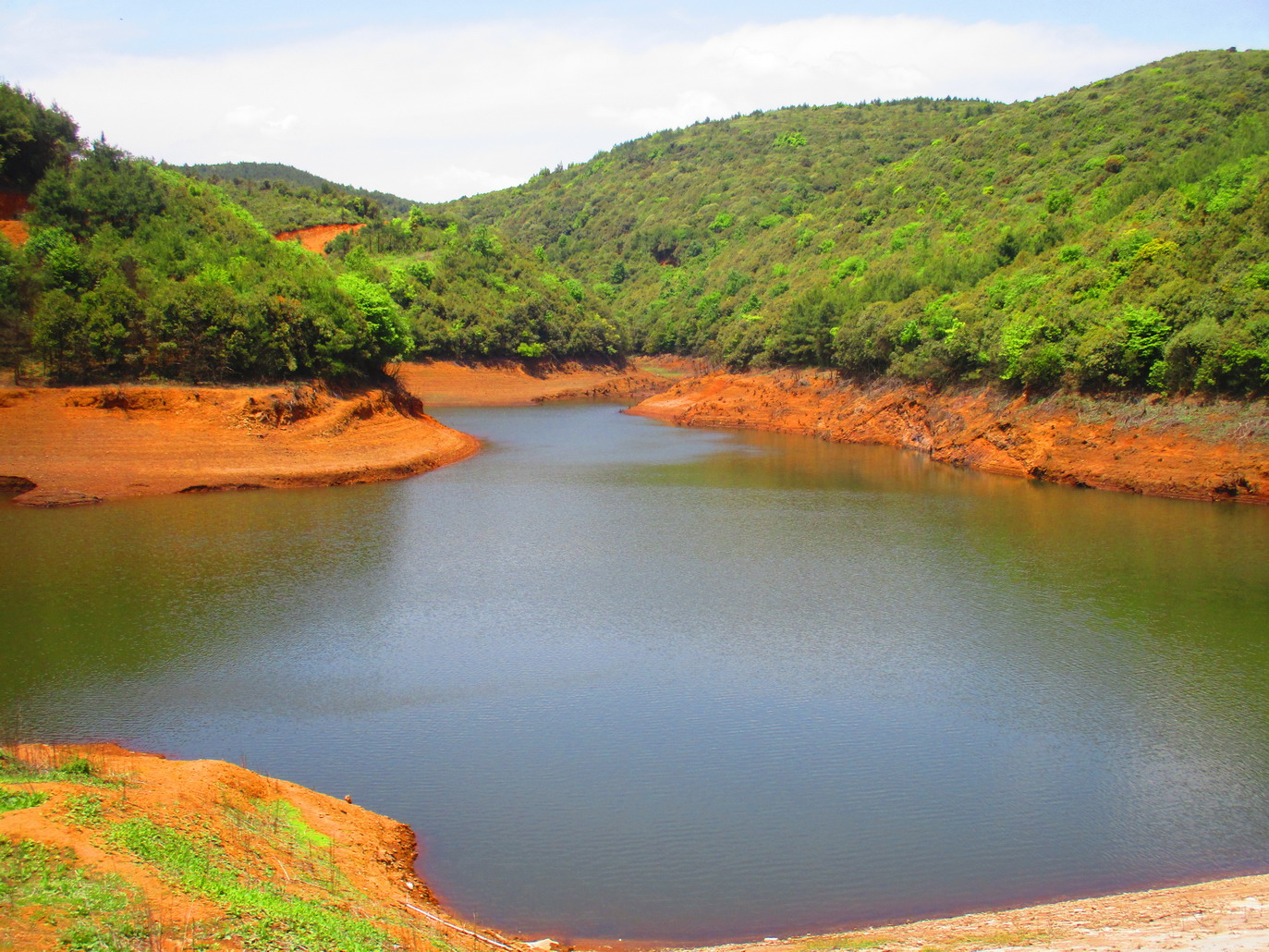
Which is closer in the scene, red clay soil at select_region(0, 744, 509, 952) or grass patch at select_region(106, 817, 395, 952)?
red clay soil at select_region(0, 744, 509, 952)

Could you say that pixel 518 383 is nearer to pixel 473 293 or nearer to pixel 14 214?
pixel 473 293

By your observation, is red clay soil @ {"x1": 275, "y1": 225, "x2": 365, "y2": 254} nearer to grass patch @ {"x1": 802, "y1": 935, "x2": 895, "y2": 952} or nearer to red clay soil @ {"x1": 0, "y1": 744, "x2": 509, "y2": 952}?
red clay soil @ {"x1": 0, "y1": 744, "x2": 509, "y2": 952}

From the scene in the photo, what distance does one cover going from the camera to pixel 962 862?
33.8 ft

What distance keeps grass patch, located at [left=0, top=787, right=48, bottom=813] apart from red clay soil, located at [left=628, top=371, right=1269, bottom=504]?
110 ft

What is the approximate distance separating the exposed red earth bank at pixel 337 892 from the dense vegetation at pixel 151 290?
26.8 metres

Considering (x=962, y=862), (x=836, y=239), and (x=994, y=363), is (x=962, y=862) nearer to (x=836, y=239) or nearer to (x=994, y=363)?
(x=994, y=363)

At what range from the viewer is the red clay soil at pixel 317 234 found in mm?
80688

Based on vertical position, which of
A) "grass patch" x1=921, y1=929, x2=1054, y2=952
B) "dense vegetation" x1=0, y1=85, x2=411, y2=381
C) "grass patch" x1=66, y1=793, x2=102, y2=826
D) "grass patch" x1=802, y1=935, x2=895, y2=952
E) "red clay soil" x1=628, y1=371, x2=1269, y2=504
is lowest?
"grass patch" x1=802, y1=935, x2=895, y2=952

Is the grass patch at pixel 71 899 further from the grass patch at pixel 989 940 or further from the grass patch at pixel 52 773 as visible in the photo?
the grass patch at pixel 989 940

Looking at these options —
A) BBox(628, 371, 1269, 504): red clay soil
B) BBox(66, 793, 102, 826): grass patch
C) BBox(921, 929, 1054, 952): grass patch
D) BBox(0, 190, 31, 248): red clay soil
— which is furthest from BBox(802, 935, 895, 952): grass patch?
BBox(0, 190, 31, 248): red clay soil

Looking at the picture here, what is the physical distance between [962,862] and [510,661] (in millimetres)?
8325

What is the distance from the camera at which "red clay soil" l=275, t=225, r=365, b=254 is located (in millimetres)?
80688

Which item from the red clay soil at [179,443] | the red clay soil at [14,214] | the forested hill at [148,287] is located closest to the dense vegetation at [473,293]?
the forested hill at [148,287]

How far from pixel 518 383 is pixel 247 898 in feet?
239
